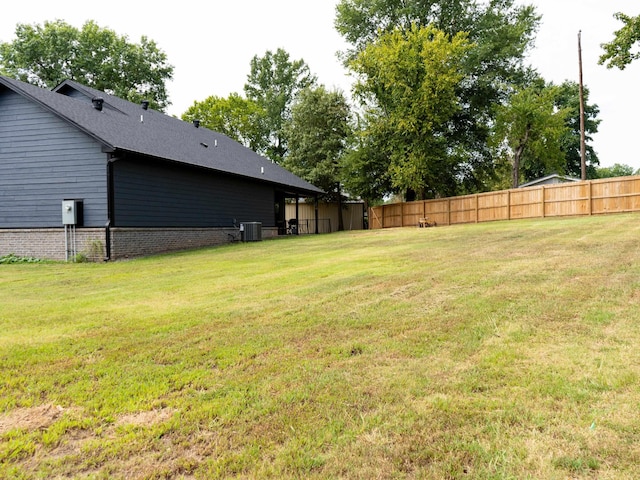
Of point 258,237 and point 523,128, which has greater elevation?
point 523,128

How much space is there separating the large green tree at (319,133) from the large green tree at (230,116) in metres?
10.0

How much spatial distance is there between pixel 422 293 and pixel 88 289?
5762mm

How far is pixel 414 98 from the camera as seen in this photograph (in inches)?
963

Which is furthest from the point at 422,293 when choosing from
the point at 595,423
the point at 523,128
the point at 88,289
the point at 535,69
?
the point at 535,69

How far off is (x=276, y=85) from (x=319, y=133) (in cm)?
1666

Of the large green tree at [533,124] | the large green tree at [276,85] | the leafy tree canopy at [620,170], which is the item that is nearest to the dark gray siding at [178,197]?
the large green tree at [533,124]

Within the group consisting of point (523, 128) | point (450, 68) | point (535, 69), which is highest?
point (535, 69)

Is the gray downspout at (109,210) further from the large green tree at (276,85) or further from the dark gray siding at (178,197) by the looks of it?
the large green tree at (276,85)

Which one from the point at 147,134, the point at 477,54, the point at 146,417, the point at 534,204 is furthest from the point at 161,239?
the point at 477,54

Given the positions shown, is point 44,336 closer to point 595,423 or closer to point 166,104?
point 595,423

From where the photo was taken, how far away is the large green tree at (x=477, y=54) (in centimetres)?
2819

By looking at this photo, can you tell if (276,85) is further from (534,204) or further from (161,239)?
(161,239)

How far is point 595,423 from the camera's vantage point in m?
2.12

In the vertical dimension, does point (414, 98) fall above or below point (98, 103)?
above
